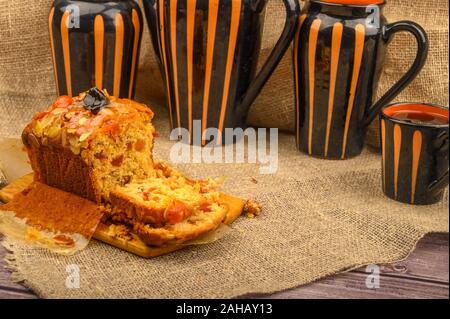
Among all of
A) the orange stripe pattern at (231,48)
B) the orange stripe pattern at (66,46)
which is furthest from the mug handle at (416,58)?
the orange stripe pattern at (66,46)

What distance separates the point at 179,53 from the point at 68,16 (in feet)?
0.90

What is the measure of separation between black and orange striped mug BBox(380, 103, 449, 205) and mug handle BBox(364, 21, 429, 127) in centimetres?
13

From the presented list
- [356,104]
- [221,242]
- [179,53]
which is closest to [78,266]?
[221,242]

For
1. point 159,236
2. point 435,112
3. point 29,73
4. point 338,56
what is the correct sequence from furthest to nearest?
point 29,73, point 338,56, point 435,112, point 159,236

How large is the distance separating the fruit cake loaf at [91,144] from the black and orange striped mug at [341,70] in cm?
43

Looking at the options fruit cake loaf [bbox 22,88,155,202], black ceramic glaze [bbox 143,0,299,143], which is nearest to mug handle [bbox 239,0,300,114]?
black ceramic glaze [bbox 143,0,299,143]

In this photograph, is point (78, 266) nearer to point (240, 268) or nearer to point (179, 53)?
point (240, 268)

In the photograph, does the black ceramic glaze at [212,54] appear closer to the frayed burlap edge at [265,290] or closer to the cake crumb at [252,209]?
the cake crumb at [252,209]

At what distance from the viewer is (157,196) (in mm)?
1397

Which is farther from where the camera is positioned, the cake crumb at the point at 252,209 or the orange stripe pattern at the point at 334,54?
the orange stripe pattern at the point at 334,54

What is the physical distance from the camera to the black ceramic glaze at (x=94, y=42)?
1.81 metres

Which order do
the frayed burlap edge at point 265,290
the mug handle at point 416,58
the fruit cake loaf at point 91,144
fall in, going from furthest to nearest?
the mug handle at point 416,58, the fruit cake loaf at point 91,144, the frayed burlap edge at point 265,290

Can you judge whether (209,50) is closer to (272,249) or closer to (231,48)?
(231,48)

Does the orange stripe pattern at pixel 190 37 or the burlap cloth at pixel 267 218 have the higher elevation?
the orange stripe pattern at pixel 190 37
